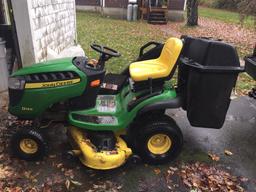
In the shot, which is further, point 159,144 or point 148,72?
point 159,144

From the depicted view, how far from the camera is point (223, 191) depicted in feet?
11.1

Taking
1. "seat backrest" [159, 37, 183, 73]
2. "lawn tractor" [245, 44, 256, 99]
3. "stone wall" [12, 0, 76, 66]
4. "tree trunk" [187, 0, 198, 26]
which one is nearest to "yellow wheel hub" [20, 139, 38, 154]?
"seat backrest" [159, 37, 183, 73]

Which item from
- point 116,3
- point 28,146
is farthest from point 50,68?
point 116,3

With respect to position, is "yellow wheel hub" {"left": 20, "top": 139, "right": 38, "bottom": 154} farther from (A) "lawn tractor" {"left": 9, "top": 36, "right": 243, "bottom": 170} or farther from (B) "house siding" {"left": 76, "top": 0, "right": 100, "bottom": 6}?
(B) "house siding" {"left": 76, "top": 0, "right": 100, "bottom": 6}

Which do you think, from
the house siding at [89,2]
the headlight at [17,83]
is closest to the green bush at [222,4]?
the house siding at [89,2]

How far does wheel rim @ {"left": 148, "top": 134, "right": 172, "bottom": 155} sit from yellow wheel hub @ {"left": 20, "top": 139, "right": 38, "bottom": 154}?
138 centimetres

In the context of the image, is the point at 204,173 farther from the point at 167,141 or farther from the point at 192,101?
the point at 192,101

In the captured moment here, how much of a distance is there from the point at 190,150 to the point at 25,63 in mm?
3263

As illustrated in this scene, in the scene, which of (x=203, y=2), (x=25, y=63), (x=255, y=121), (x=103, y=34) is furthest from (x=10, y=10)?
(x=203, y=2)

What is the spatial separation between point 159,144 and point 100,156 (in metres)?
0.83

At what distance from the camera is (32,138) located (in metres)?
3.54

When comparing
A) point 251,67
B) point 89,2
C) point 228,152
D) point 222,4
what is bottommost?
point 222,4

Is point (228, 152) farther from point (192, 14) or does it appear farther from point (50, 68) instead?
point (192, 14)

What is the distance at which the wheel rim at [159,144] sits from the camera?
3745 mm
